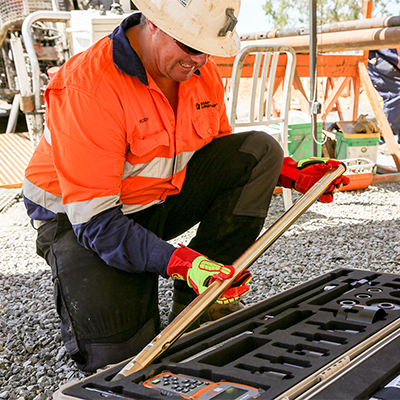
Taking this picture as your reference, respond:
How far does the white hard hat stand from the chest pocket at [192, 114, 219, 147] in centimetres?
38

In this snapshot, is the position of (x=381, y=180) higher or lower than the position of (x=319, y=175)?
lower

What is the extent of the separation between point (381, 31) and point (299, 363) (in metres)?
3.54

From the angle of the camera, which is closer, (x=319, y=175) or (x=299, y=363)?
(x=299, y=363)

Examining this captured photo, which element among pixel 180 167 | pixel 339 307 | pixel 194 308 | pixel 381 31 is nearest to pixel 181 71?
pixel 180 167

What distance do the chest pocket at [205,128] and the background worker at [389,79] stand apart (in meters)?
5.55

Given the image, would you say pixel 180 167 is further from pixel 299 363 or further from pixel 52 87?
pixel 299 363

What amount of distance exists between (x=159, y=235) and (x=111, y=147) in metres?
0.48

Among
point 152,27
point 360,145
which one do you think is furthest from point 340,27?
point 152,27

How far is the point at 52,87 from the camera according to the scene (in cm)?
150

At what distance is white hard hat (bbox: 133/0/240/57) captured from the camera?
1348 millimetres

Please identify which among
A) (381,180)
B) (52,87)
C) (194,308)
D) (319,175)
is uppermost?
(52,87)

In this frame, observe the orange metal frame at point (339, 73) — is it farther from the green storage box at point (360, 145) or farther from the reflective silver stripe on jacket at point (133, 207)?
the reflective silver stripe on jacket at point (133, 207)

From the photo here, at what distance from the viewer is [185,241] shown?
10.2 feet

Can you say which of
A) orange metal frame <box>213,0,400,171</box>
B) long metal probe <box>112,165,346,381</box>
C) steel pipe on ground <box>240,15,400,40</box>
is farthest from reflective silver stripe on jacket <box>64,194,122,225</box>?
steel pipe on ground <box>240,15,400,40</box>
